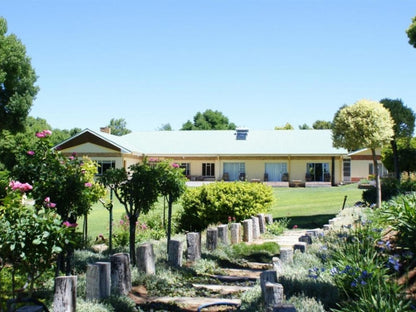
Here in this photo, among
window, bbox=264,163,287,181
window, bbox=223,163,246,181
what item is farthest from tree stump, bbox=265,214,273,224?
window, bbox=223,163,246,181

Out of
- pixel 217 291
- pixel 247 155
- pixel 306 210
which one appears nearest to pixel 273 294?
pixel 217 291

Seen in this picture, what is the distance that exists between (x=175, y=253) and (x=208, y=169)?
1363 inches

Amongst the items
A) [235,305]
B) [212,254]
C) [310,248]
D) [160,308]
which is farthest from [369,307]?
[212,254]

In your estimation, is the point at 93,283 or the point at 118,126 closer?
the point at 93,283

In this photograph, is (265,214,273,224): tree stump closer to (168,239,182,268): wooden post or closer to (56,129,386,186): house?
(168,239,182,268): wooden post

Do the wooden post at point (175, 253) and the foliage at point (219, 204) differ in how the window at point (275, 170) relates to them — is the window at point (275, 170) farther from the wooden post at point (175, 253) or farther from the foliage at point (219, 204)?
the wooden post at point (175, 253)

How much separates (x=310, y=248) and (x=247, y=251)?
88.9 inches

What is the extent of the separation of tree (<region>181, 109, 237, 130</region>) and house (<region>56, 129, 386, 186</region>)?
2781cm

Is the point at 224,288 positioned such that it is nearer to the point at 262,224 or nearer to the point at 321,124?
the point at 262,224

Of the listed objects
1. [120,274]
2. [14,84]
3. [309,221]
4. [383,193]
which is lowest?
[309,221]

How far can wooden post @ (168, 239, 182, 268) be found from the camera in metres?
8.38

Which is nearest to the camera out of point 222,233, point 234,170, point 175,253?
point 175,253

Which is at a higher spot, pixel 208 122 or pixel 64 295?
pixel 208 122

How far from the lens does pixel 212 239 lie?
10125mm
